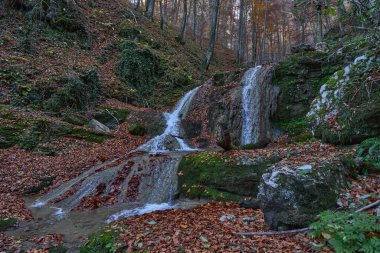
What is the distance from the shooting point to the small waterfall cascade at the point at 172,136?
11.9 m

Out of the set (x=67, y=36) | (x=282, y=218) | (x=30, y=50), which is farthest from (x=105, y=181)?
(x=67, y=36)

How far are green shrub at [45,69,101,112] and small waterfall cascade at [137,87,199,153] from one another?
4190mm

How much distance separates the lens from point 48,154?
10.4 m

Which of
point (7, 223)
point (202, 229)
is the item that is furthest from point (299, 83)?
point (7, 223)

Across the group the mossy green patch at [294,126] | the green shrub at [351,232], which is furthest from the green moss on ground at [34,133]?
the green shrub at [351,232]

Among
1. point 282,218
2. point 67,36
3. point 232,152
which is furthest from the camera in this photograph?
point 67,36

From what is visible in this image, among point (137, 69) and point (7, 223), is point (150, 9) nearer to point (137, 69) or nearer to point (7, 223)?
point (137, 69)

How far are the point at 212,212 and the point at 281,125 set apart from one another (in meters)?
7.49

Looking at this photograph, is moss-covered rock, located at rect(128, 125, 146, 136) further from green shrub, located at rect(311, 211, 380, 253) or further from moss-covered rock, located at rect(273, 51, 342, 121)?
green shrub, located at rect(311, 211, 380, 253)

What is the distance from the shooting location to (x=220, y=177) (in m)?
7.02

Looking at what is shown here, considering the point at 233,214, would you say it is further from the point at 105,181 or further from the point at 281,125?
the point at 281,125

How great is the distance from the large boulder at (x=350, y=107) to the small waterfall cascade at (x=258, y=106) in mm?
3247

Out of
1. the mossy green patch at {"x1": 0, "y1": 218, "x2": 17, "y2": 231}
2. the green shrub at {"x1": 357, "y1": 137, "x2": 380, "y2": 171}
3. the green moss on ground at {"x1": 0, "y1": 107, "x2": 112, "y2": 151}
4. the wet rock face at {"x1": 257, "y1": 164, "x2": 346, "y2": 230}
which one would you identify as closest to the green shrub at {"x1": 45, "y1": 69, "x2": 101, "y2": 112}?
the green moss on ground at {"x1": 0, "y1": 107, "x2": 112, "y2": 151}

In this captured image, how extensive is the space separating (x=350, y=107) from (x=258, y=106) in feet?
19.9
